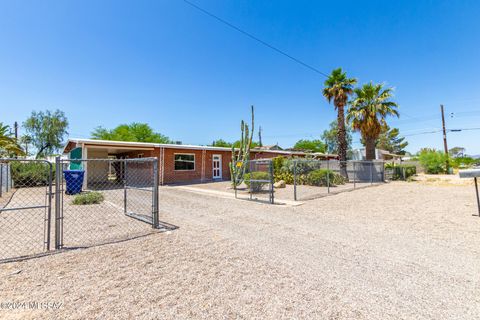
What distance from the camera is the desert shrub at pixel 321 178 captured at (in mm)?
13828

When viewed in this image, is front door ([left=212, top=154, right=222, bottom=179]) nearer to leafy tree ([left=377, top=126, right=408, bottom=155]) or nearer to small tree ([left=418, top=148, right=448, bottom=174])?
small tree ([left=418, top=148, right=448, bottom=174])

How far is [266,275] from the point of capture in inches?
118

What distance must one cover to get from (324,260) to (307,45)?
12.7 meters

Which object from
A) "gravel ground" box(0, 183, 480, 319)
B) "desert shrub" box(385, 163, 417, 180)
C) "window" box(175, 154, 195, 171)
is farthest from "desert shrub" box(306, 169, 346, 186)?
"window" box(175, 154, 195, 171)

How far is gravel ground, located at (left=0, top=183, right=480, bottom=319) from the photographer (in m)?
2.28

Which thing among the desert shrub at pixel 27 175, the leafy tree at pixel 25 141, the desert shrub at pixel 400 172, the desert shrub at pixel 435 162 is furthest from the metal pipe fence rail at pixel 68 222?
the desert shrub at pixel 435 162

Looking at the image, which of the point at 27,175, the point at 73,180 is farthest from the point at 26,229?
the point at 27,175

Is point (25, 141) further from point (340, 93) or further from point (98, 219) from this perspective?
point (340, 93)

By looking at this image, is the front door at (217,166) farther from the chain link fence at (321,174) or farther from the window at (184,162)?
the chain link fence at (321,174)

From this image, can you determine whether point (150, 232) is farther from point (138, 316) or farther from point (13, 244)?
point (138, 316)

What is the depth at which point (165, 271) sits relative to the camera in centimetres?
311

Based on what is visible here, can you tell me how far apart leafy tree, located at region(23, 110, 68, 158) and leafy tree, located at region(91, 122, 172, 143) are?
7.68 m

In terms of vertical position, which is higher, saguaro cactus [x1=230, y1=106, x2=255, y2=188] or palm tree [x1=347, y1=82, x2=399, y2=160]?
palm tree [x1=347, y1=82, x2=399, y2=160]

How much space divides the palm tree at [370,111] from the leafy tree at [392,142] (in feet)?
113
